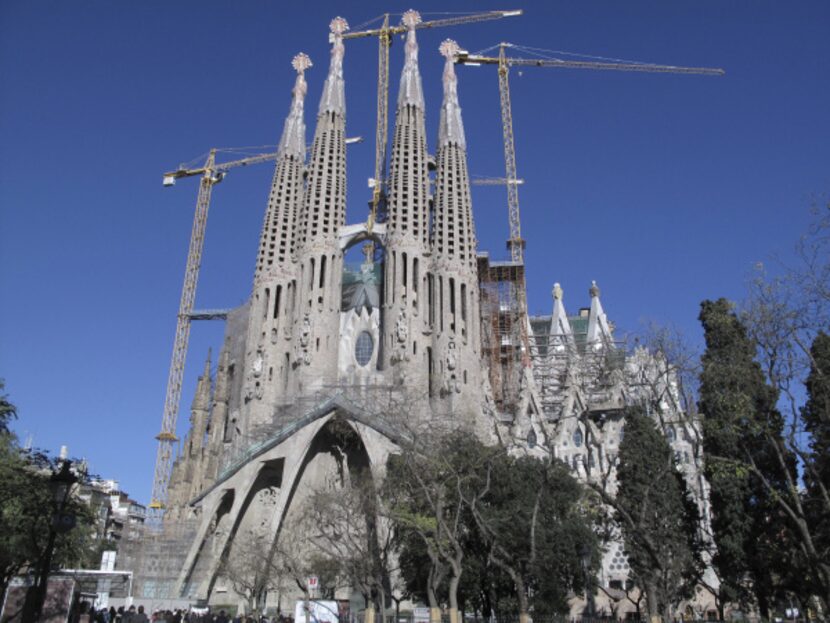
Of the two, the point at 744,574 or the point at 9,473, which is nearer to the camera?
the point at 9,473

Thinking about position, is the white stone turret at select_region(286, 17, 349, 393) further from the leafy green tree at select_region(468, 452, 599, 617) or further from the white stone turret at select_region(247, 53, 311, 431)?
the leafy green tree at select_region(468, 452, 599, 617)

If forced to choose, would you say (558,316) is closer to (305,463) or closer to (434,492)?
(305,463)

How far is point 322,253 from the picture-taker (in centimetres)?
4444

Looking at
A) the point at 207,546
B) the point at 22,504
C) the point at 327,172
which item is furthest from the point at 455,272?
the point at 22,504

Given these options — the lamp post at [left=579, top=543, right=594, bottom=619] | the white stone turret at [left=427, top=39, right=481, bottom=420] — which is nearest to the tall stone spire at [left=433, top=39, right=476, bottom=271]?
the white stone turret at [left=427, top=39, right=481, bottom=420]

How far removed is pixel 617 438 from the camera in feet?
158

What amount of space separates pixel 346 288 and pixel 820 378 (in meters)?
40.9

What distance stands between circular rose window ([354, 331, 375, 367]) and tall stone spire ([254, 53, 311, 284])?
6.79 metres

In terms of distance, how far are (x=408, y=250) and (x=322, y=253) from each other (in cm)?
530

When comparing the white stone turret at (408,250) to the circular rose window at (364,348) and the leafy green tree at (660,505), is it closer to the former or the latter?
the circular rose window at (364,348)

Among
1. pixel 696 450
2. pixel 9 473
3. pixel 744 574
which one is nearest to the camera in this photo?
pixel 696 450

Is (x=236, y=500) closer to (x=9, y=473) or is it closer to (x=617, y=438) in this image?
(x=9, y=473)

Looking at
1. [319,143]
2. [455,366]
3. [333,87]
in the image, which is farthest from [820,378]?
[333,87]

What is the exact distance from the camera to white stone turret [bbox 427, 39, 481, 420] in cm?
4075
